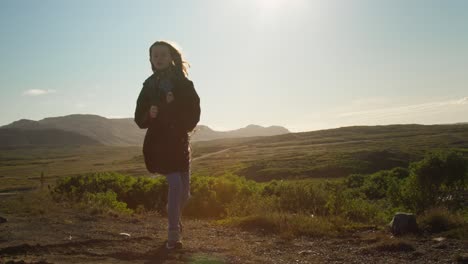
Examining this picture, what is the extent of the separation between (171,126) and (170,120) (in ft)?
0.24

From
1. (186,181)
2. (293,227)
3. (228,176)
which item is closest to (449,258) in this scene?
(293,227)

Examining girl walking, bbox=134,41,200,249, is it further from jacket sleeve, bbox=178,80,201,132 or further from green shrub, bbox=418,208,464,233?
green shrub, bbox=418,208,464,233

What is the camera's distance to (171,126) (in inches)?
201

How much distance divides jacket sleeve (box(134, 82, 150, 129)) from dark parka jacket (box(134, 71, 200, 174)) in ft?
0.06

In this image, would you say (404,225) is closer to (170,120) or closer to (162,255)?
(162,255)

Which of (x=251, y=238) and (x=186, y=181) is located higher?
(x=186, y=181)

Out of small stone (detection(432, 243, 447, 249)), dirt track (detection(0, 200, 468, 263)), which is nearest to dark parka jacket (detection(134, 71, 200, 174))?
dirt track (detection(0, 200, 468, 263))

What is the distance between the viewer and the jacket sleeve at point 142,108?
5.28 metres

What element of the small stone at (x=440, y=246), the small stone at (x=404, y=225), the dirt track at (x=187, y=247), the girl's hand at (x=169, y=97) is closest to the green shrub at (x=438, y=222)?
the small stone at (x=404, y=225)

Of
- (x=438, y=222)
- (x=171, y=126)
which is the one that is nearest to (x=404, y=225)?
(x=438, y=222)

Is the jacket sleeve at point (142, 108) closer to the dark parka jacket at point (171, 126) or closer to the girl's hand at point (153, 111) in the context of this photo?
the dark parka jacket at point (171, 126)

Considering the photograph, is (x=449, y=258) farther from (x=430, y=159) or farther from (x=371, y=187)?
(x=371, y=187)

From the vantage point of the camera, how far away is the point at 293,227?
275 inches

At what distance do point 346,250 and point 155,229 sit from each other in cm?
331
